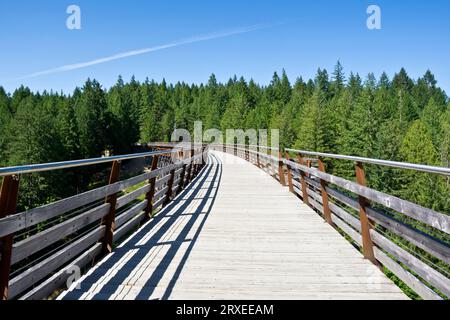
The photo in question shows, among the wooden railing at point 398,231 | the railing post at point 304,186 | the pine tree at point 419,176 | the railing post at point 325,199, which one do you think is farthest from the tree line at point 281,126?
the wooden railing at point 398,231

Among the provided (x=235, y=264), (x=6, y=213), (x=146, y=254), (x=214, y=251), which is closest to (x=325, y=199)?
(x=214, y=251)

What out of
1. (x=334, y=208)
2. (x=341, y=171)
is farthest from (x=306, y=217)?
(x=341, y=171)

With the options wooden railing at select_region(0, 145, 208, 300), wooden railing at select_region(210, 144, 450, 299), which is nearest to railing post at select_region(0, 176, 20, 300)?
wooden railing at select_region(0, 145, 208, 300)

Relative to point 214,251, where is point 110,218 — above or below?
above

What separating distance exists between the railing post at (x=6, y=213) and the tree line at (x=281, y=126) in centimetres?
2876

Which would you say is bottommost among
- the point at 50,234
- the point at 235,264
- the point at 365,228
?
the point at 235,264

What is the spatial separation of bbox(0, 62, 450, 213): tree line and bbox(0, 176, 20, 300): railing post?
2876cm

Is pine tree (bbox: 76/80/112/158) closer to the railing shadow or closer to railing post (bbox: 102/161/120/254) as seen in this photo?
the railing shadow

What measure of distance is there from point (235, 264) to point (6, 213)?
2.49 m

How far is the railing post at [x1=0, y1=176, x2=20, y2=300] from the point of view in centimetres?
233

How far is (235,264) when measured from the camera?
3.96m

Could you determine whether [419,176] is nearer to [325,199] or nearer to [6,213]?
[325,199]

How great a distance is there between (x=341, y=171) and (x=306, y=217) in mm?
31365
